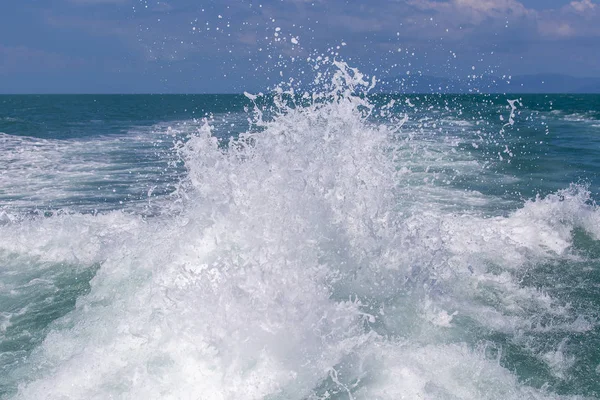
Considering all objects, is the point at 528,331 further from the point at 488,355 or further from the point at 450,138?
the point at 450,138

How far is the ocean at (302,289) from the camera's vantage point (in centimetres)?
496

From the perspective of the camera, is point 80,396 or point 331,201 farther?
point 331,201

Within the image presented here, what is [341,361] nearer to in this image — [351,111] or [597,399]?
[597,399]

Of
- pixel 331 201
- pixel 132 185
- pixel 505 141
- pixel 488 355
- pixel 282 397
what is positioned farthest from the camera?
pixel 505 141

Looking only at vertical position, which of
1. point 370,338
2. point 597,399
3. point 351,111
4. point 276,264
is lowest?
point 597,399

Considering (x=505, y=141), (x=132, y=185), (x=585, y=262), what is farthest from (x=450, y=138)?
(x=585, y=262)

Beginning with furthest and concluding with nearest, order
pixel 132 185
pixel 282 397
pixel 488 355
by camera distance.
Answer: pixel 132 185 < pixel 488 355 < pixel 282 397

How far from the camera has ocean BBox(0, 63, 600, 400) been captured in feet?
16.3

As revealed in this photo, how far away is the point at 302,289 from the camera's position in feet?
17.3

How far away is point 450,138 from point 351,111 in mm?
19957

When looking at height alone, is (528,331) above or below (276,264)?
below

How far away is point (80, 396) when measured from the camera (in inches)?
191

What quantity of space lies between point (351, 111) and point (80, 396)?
17.6 feet

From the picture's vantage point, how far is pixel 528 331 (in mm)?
6160
